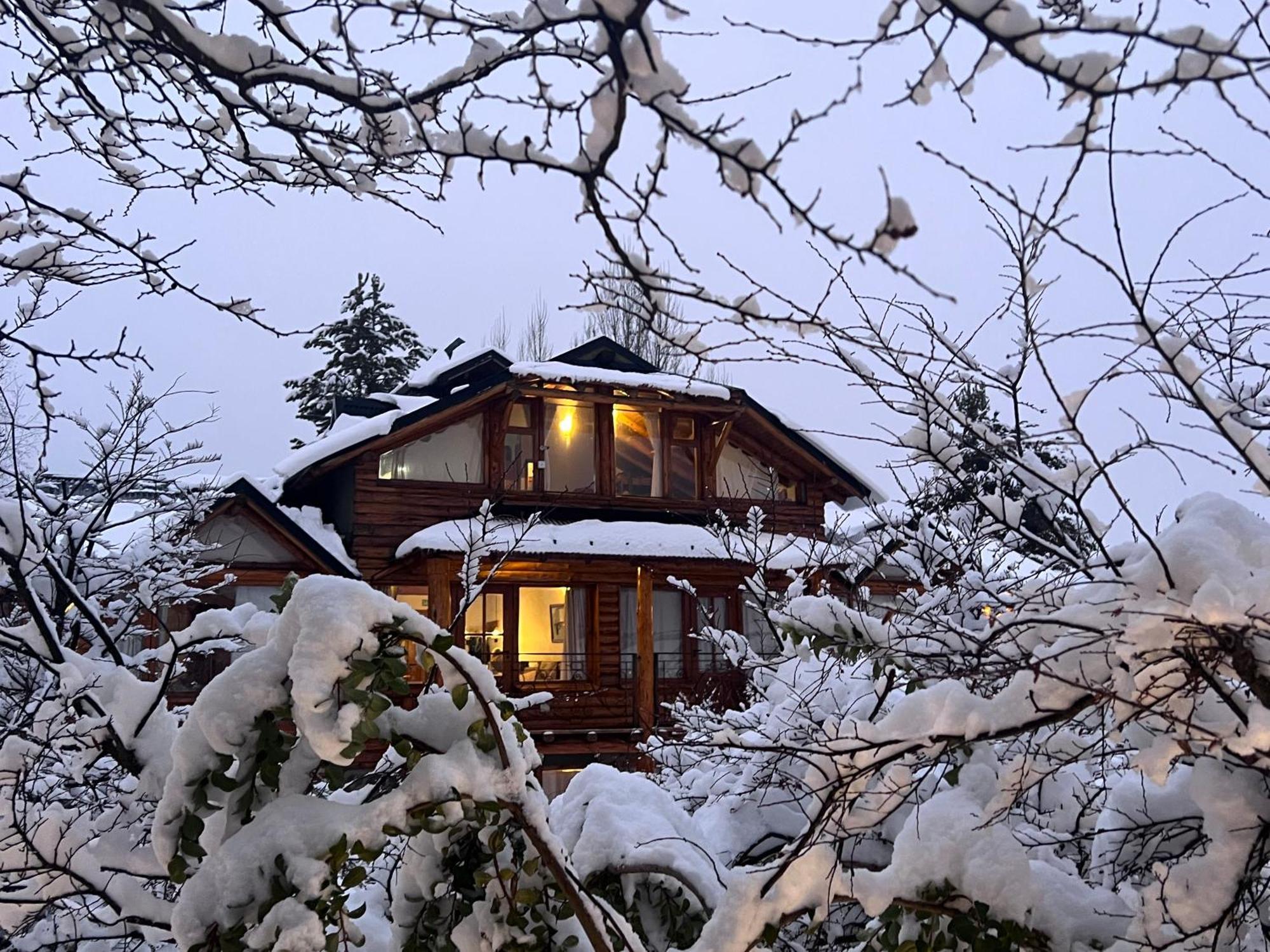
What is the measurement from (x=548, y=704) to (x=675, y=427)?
5.18 metres

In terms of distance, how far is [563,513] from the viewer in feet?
54.4

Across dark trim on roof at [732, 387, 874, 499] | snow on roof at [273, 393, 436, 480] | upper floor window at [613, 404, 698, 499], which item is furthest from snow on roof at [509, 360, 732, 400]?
snow on roof at [273, 393, 436, 480]

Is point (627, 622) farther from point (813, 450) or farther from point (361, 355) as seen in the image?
point (361, 355)

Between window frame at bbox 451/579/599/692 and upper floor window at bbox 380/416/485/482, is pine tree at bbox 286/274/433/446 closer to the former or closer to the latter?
upper floor window at bbox 380/416/485/482

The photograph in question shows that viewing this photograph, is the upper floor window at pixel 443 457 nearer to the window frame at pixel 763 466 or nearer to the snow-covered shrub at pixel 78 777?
the window frame at pixel 763 466

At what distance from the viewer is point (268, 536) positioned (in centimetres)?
1483

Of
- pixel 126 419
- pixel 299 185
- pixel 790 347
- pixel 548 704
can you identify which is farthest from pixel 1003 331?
pixel 548 704

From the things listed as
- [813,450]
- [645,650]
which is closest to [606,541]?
[645,650]

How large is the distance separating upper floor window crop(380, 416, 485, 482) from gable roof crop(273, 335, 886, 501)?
0.61 meters

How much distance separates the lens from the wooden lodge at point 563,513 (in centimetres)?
1491

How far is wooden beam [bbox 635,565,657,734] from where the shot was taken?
1568 cm

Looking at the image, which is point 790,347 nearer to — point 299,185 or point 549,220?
point 549,220

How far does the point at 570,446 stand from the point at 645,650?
12.1 ft

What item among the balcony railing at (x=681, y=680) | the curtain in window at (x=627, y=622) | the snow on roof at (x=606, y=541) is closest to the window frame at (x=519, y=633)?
the curtain in window at (x=627, y=622)
